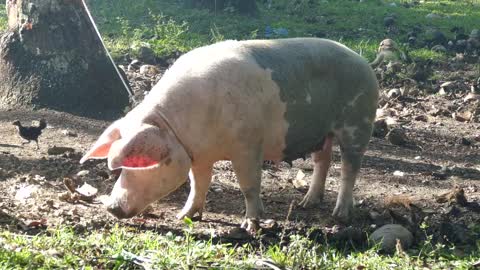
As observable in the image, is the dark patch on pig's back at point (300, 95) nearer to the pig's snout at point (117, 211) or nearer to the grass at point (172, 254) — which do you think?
the grass at point (172, 254)

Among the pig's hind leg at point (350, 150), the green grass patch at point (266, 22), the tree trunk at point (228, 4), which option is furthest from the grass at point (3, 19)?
the pig's hind leg at point (350, 150)

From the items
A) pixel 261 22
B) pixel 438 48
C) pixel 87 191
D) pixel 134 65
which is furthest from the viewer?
pixel 261 22

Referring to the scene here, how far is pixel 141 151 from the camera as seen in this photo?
16.7 feet

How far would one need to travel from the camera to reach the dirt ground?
5.58m

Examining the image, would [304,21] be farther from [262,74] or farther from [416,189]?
[262,74]

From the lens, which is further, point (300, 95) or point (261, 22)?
point (261, 22)

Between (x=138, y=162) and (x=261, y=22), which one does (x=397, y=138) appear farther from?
(x=261, y=22)

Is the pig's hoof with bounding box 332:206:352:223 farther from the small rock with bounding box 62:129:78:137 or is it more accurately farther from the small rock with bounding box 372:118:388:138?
the small rock with bounding box 62:129:78:137

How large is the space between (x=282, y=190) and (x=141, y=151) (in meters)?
1.91

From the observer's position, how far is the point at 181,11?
14258 mm

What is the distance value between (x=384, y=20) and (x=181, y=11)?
10.3ft

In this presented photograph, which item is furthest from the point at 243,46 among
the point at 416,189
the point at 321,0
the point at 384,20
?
the point at 321,0

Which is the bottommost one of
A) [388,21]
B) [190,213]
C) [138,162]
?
[388,21]

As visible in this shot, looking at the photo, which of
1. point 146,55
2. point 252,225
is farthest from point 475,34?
point 252,225
